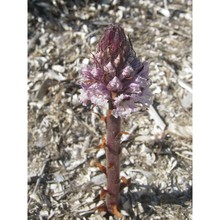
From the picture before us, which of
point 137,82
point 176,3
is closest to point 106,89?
point 137,82

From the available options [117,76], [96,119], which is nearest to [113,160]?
[117,76]

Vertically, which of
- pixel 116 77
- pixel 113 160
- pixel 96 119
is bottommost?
pixel 113 160

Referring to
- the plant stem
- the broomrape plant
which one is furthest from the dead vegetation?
the broomrape plant

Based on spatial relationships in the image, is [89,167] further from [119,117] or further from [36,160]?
[119,117]

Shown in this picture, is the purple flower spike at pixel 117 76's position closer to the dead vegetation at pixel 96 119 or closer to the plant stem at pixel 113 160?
the plant stem at pixel 113 160

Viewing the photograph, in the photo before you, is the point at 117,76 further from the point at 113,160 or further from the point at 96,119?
the point at 96,119

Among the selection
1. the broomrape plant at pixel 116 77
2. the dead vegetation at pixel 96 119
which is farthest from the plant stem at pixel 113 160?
the dead vegetation at pixel 96 119

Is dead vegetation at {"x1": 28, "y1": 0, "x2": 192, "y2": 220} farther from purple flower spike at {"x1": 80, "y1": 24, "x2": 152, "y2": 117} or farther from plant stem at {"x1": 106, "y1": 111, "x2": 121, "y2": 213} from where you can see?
purple flower spike at {"x1": 80, "y1": 24, "x2": 152, "y2": 117}
